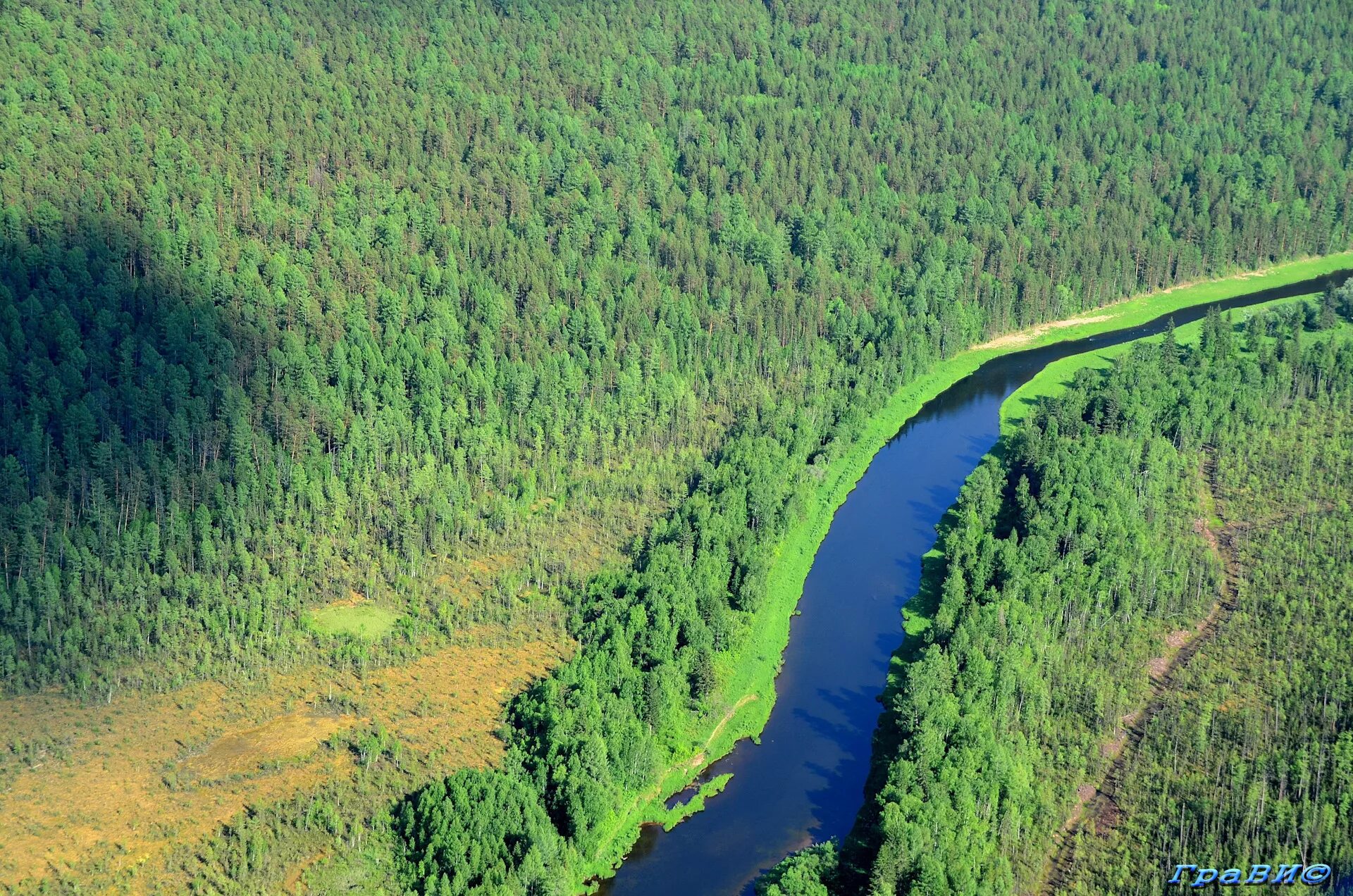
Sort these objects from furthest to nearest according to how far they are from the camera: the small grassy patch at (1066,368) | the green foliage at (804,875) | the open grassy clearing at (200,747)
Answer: the small grassy patch at (1066,368) → the open grassy clearing at (200,747) → the green foliage at (804,875)

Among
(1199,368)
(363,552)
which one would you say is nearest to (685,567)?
(363,552)

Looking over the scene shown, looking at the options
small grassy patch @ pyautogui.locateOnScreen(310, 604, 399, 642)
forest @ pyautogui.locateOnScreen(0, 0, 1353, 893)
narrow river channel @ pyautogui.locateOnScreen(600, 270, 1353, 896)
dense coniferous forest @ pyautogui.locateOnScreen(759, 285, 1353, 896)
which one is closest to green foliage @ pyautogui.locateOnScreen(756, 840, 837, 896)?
dense coniferous forest @ pyautogui.locateOnScreen(759, 285, 1353, 896)

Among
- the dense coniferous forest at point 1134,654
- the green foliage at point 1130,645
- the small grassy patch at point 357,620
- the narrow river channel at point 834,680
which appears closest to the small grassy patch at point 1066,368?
the narrow river channel at point 834,680

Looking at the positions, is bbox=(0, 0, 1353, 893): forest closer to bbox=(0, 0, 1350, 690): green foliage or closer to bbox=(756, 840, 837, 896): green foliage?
bbox=(0, 0, 1350, 690): green foliage

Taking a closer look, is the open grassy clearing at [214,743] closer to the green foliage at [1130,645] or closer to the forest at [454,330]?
the forest at [454,330]

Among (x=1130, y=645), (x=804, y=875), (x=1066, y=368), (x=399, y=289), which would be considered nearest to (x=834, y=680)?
(x=1130, y=645)

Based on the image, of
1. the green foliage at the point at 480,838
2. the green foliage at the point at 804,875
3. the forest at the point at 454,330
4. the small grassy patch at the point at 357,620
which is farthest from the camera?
the small grassy patch at the point at 357,620

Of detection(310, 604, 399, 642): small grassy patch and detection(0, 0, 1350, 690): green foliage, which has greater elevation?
detection(0, 0, 1350, 690): green foliage
